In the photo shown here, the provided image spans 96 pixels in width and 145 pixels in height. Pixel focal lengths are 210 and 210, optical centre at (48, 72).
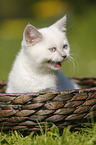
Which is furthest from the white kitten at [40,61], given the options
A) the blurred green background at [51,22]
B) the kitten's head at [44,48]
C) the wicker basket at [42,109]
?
the blurred green background at [51,22]

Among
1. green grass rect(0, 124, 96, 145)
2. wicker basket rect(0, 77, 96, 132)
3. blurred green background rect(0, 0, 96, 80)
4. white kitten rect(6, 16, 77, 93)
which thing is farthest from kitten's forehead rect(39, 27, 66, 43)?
blurred green background rect(0, 0, 96, 80)

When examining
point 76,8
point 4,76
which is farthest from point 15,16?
point 4,76

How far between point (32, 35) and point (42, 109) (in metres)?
0.51

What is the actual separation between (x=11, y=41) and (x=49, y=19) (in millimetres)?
1444

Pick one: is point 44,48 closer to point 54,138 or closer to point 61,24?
point 61,24

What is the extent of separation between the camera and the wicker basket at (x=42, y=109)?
116cm

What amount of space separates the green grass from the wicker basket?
48 millimetres

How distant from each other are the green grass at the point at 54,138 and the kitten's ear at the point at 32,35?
596 millimetres

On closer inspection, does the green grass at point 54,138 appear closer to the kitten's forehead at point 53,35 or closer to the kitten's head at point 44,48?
the kitten's head at point 44,48

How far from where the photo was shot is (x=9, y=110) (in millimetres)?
1182

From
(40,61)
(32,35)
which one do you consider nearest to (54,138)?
(40,61)

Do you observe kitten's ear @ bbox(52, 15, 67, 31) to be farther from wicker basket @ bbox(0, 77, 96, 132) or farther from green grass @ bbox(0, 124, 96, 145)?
green grass @ bbox(0, 124, 96, 145)

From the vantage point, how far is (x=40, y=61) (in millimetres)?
1416

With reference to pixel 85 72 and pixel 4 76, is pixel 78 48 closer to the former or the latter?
pixel 85 72
